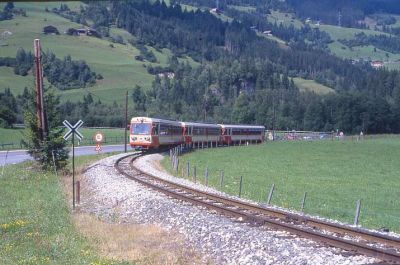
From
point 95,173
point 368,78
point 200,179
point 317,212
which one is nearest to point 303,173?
point 200,179

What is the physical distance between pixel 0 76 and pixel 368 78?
334 feet

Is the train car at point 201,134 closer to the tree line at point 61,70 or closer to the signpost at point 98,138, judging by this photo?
the signpost at point 98,138

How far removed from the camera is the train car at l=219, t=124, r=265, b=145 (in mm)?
83125

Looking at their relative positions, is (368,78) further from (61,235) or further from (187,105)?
(61,235)

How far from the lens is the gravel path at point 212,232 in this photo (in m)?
12.6

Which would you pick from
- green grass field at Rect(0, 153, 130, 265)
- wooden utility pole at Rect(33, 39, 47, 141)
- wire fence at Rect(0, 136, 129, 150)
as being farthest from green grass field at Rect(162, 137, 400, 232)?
wire fence at Rect(0, 136, 129, 150)

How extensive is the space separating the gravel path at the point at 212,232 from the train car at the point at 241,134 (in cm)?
5669

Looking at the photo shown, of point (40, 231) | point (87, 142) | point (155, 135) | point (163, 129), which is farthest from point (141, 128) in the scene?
point (40, 231)

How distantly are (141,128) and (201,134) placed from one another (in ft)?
61.9

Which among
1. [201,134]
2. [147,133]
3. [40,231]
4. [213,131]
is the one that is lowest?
[213,131]

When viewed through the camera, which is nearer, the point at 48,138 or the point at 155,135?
the point at 48,138

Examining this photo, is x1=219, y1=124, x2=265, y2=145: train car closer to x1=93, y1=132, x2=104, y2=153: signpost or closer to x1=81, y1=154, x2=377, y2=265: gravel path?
x1=93, y1=132, x2=104, y2=153: signpost

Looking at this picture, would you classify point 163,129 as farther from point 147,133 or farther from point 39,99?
point 39,99

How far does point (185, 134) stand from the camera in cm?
6800
